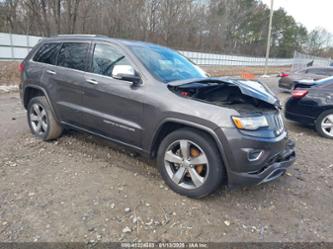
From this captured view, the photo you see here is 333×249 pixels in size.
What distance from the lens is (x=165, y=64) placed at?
12.0ft

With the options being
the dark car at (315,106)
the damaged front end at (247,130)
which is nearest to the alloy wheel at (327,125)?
the dark car at (315,106)

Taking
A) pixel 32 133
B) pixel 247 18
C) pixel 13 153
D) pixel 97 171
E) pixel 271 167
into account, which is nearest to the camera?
pixel 271 167

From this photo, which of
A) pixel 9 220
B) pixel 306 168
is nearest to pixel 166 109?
pixel 9 220

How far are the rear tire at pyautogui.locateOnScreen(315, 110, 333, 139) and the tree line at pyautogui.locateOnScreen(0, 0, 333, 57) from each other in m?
23.8

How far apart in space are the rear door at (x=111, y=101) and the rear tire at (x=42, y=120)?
90cm

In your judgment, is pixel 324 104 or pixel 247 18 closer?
pixel 324 104

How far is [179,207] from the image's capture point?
291cm

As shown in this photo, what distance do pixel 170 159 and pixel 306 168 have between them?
2.40 metres

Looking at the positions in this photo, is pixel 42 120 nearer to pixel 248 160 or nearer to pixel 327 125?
pixel 248 160

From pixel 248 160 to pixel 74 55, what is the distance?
2975 mm

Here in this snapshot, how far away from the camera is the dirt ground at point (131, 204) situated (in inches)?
99.7

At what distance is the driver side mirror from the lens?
10.2 feet

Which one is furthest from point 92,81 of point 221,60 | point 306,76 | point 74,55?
point 221,60

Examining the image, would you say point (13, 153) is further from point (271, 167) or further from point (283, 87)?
point (283, 87)
